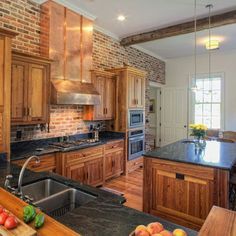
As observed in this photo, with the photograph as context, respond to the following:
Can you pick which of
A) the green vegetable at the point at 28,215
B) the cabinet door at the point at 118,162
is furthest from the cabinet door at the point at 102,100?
the green vegetable at the point at 28,215

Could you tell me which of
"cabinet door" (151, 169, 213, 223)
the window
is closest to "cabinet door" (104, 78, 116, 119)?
"cabinet door" (151, 169, 213, 223)

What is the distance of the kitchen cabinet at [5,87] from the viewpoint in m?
2.37

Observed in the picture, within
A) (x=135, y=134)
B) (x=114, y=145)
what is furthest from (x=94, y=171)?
(x=135, y=134)

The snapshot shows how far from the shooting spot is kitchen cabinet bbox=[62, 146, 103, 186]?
11.0ft

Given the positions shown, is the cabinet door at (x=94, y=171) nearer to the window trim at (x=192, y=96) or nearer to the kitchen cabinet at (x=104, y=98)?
the kitchen cabinet at (x=104, y=98)

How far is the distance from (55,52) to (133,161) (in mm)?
3035

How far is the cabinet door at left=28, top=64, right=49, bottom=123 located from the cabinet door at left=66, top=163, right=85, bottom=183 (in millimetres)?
876

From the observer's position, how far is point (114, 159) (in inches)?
176

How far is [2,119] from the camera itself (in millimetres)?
2400

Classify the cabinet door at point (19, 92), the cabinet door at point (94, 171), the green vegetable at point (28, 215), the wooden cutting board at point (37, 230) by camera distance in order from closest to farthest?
the wooden cutting board at point (37, 230) → the green vegetable at point (28, 215) → the cabinet door at point (19, 92) → the cabinet door at point (94, 171)

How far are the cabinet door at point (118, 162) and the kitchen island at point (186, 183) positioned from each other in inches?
66.0

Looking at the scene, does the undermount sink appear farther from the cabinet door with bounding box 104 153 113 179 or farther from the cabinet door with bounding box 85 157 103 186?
the cabinet door with bounding box 104 153 113 179

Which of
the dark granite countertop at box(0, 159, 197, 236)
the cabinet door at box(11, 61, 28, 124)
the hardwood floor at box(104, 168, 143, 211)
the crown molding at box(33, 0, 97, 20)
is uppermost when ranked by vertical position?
the crown molding at box(33, 0, 97, 20)

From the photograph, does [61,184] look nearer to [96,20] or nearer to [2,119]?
[2,119]
